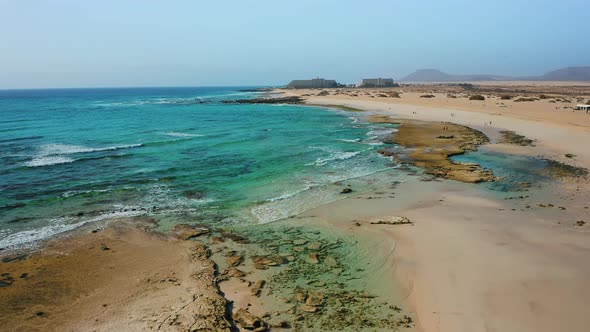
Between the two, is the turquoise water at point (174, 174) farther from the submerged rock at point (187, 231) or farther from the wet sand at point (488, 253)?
the wet sand at point (488, 253)

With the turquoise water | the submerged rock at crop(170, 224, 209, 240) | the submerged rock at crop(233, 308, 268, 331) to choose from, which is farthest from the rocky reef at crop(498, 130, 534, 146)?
the submerged rock at crop(233, 308, 268, 331)

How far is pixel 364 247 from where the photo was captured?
41.8ft

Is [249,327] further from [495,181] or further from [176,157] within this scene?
[176,157]

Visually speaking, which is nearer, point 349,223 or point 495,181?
point 349,223

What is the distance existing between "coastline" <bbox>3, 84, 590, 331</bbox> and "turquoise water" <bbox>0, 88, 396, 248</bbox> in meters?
2.22

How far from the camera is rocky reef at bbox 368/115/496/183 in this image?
21516 mm

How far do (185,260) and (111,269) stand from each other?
212cm

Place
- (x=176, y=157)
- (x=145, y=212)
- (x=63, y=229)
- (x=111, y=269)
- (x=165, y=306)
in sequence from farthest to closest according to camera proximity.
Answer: (x=176, y=157) → (x=145, y=212) → (x=63, y=229) → (x=111, y=269) → (x=165, y=306)

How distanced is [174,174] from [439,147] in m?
19.4

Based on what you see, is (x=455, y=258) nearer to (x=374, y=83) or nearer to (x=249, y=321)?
(x=249, y=321)

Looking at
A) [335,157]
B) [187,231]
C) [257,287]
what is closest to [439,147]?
[335,157]

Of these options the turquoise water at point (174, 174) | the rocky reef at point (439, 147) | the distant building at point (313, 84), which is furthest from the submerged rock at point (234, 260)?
the distant building at point (313, 84)

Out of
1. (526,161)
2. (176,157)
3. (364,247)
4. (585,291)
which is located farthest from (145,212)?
(526,161)

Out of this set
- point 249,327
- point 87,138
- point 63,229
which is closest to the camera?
point 249,327
